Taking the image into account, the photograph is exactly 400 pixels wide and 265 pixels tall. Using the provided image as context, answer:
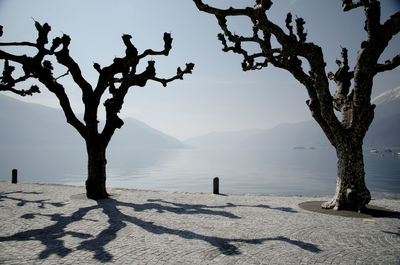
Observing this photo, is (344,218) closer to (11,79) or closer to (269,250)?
(269,250)

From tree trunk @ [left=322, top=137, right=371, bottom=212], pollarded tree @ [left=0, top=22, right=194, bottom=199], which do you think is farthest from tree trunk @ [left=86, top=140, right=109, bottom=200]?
tree trunk @ [left=322, top=137, right=371, bottom=212]

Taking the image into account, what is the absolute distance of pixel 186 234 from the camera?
7914 mm

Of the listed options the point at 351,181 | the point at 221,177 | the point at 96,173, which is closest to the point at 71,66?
the point at 96,173

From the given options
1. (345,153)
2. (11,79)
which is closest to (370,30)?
(345,153)

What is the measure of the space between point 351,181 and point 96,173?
1239cm

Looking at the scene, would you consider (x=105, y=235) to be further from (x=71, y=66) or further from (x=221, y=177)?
(x=221, y=177)

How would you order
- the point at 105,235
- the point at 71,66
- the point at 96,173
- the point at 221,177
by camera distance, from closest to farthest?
the point at 105,235, the point at 96,173, the point at 71,66, the point at 221,177

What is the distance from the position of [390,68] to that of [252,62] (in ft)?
21.0

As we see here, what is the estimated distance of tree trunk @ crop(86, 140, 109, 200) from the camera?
14133mm

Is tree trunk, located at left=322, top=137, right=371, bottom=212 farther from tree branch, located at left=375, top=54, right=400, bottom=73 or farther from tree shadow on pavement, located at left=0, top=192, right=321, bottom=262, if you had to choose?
tree shadow on pavement, located at left=0, top=192, right=321, bottom=262

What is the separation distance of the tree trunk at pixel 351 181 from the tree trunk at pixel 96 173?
11.2 metres

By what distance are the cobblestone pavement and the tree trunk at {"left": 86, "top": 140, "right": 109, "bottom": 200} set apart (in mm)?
1119

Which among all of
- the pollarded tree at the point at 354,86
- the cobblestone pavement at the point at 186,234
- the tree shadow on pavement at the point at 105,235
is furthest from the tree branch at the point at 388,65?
the tree shadow on pavement at the point at 105,235

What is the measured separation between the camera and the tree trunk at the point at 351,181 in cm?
1116
